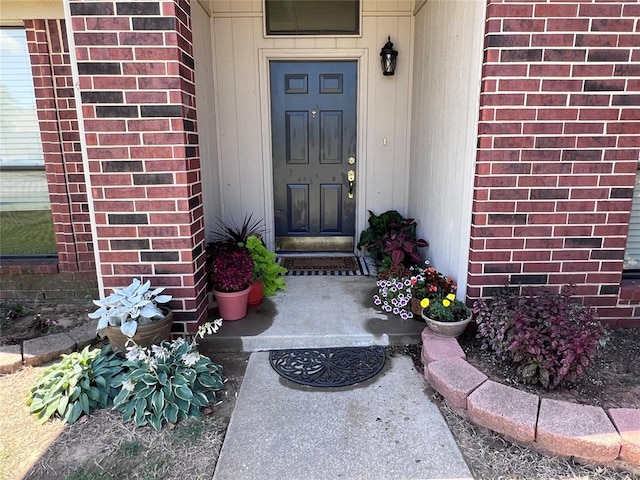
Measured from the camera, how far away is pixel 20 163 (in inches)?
140

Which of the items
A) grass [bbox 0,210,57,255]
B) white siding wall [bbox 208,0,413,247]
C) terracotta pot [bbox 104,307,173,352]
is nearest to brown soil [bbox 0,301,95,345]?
grass [bbox 0,210,57,255]

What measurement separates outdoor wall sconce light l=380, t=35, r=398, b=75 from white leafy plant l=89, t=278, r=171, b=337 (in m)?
2.88

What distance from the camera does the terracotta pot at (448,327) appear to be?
253 cm

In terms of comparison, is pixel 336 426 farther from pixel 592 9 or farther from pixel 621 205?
pixel 592 9

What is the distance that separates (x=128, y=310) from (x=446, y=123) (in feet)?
8.14

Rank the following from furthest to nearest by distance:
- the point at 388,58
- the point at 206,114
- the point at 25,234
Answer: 1. the point at 388,58
2. the point at 25,234
3. the point at 206,114

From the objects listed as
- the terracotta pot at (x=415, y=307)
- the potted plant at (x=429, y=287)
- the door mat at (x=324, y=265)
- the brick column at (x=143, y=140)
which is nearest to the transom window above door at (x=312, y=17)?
the brick column at (x=143, y=140)

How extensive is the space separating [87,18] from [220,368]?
2.12 metres

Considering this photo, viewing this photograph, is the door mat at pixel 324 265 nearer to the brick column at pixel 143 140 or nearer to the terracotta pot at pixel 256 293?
the terracotta pot at pixel 256 293

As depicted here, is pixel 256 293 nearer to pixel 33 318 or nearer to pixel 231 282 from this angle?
pixel 231 282

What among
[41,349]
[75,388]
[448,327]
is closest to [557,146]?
[448,327]

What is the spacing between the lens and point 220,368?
8.01ft

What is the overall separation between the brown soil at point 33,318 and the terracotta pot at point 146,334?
977mm

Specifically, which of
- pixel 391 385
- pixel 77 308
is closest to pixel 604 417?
pixel 391 385
